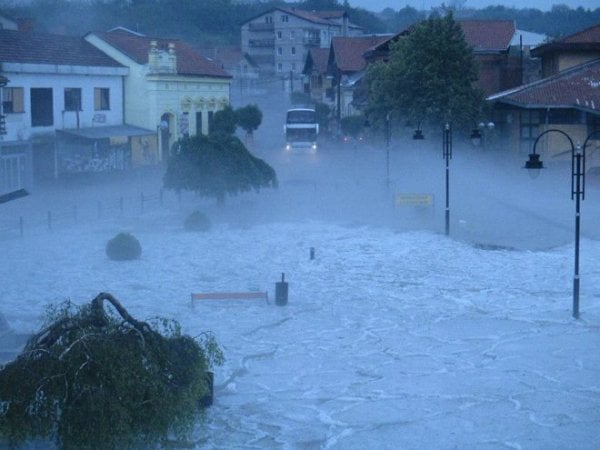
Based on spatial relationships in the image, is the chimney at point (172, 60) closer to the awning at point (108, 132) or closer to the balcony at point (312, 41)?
the awning at point (108, 132)

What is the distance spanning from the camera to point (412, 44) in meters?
38.4

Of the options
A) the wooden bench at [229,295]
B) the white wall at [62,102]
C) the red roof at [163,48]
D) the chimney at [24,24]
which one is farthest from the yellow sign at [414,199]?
the chimney at [24,24]

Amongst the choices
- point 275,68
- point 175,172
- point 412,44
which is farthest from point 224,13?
point 175,172

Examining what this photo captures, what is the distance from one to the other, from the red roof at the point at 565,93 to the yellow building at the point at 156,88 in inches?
608

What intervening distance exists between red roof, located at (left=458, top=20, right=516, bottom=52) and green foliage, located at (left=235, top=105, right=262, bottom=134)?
12.6 m

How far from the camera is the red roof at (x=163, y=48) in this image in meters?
42.7

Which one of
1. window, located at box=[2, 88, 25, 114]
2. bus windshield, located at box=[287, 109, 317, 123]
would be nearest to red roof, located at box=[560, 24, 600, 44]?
bus windshield, located at box=[287, 109, 317, 123]

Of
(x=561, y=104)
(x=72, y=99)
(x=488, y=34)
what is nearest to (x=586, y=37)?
(x=561, y=104)

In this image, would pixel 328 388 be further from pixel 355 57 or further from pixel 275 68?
pixel 275 68

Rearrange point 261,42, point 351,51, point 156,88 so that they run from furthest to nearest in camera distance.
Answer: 1. point 261,42
2. point 351,51
3. point 156,88

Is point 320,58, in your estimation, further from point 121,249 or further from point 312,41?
point 121,249

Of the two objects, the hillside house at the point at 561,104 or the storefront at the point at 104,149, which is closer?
the hillside house at the point at 561,104

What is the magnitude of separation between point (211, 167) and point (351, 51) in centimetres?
3766

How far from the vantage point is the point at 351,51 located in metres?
63.8
